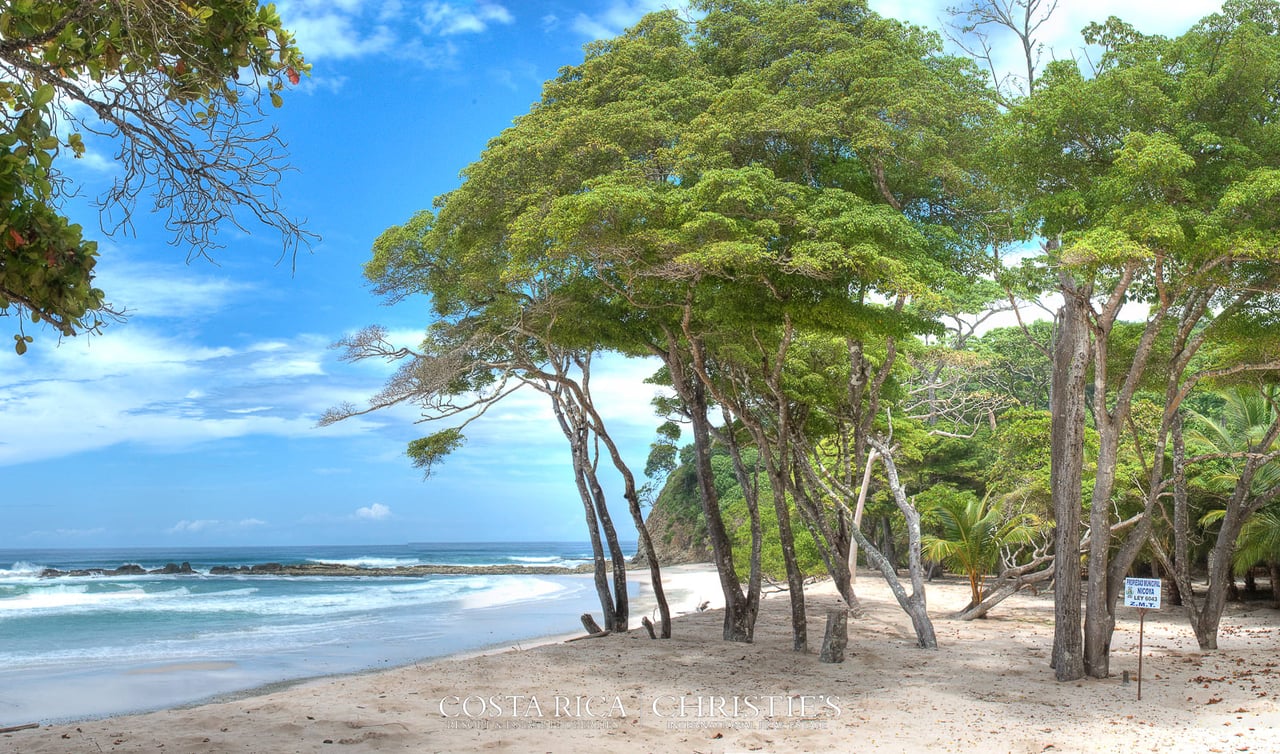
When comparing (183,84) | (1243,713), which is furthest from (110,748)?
(1243,713)

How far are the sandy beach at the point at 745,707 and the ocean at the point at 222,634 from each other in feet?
12.5

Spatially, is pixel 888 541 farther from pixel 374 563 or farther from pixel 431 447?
pixel 374 563

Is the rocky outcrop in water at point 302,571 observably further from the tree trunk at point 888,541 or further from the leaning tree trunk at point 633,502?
the leaning tree trunk at point 633,502

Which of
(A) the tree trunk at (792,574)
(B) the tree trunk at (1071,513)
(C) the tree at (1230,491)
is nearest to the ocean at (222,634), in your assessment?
(A) the tree trunk at (792,574)

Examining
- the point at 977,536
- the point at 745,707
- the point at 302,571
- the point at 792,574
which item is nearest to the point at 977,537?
the point at 977,536

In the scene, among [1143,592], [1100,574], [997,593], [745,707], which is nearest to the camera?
[745,707]

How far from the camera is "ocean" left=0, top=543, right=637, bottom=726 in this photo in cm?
1112

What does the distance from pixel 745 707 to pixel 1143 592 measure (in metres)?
3.44

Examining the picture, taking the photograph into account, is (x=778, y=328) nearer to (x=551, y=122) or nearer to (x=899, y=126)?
(x=899, y=126)

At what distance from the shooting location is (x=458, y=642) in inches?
597

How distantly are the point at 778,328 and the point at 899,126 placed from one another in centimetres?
247

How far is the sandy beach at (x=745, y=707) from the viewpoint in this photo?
5836 mm

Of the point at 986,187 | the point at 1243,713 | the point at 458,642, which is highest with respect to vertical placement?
the point at 986,187

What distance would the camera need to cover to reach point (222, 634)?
17.6 m
